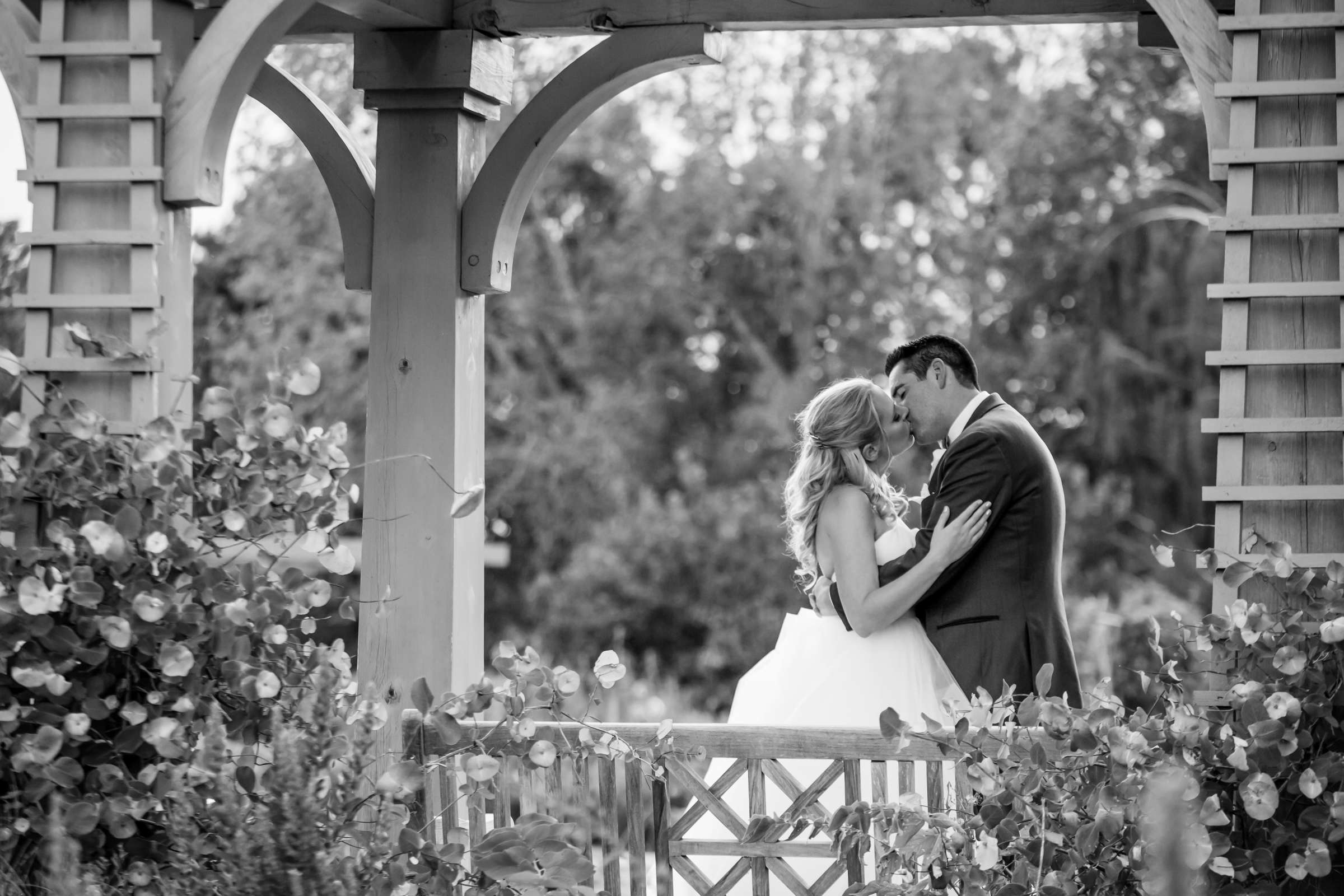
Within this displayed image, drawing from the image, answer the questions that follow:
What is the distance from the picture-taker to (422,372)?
4043mm

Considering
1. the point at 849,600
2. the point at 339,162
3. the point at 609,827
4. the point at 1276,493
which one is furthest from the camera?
the point at 339,162

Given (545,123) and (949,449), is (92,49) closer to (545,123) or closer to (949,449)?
(545,123)

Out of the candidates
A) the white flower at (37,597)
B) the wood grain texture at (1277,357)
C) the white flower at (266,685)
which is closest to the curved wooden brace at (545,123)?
the white flower at (266,685)

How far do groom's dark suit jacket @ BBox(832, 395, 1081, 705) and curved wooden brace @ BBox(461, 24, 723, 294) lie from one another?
49.1 inches

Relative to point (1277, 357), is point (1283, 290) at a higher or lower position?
higher

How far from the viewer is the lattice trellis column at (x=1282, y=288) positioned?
2.88 metres

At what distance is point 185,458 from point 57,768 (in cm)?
62

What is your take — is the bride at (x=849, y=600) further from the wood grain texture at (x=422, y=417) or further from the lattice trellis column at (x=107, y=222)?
the lattice trellis column at (x=107, y=222)

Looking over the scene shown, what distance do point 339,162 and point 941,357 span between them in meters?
1.74

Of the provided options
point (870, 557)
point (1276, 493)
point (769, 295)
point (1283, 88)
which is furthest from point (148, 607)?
point (769, 295)

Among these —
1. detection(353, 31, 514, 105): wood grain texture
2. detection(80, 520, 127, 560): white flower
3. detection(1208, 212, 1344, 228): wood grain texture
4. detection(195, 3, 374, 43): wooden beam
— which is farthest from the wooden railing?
detection(195, 3, 374, 43): wooden beam

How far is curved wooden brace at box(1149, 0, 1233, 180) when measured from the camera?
2996mm

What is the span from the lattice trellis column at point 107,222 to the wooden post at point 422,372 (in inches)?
36.9

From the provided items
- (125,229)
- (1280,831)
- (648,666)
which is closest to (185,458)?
(125,229)
